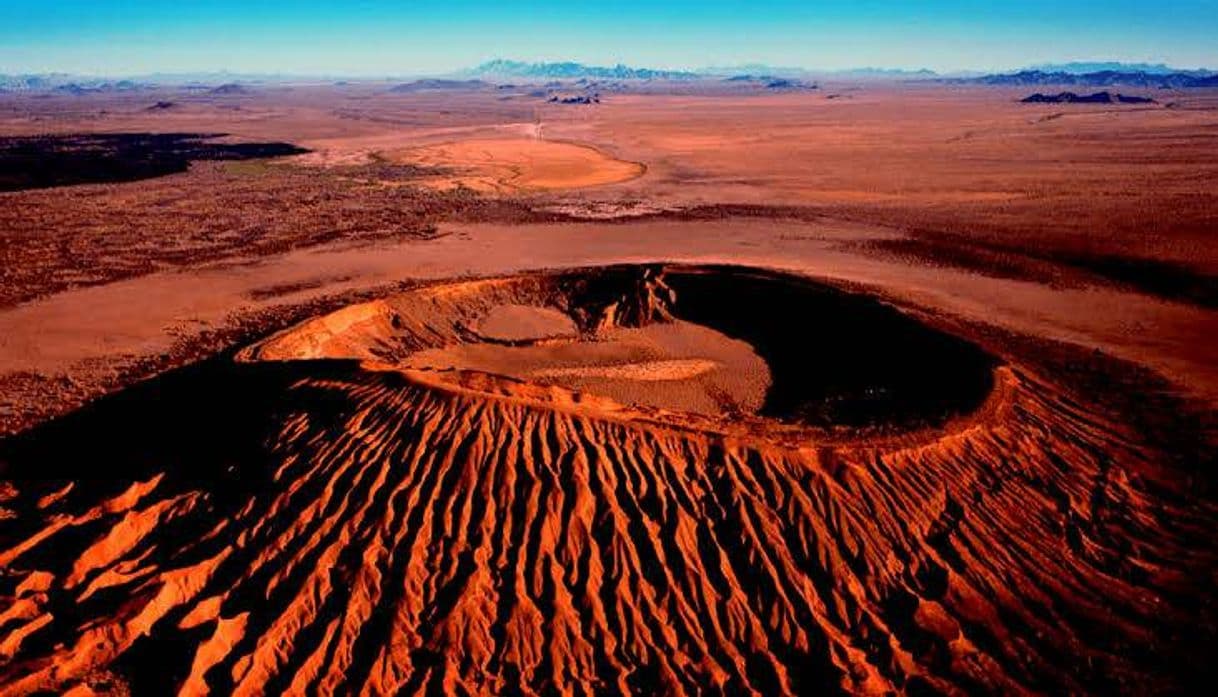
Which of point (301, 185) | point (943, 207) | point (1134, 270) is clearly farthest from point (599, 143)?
point (1134, 270)

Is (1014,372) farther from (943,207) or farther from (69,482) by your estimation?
(943,207)

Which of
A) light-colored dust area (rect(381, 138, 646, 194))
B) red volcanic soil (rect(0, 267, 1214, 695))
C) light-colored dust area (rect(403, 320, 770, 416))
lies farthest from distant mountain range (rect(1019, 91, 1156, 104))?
red volcanic soil (rect(0, 267, 1214, 695))

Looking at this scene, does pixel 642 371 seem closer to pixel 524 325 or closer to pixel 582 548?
pixel 524 325

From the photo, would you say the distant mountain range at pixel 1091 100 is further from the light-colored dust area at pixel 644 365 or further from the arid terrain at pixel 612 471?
the light-colored dust area at pixel 644 365

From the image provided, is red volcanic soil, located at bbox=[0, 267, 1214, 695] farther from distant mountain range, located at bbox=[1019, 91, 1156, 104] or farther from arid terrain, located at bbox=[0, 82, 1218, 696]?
distant mountain range, located at bbox=[1019, 91, 1156, 104]

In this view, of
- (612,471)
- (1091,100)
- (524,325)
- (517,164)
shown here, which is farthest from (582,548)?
(1091,100)
